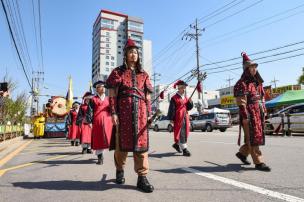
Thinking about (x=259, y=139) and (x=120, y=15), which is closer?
(x=259, y=139)

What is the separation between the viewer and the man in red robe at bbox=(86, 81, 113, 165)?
6.57 m

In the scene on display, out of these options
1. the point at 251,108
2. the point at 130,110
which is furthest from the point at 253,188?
the point at 251,108

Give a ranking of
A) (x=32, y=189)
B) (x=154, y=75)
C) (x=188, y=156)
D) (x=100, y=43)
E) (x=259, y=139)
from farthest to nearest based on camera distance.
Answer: (x=100, y=43), (x=154, y=75), (x=188, y=156), (x=259, y=139), (x=32, y=189)

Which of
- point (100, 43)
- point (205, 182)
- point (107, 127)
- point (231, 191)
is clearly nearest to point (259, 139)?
point (205, 182)

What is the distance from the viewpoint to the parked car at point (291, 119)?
16.2 meters

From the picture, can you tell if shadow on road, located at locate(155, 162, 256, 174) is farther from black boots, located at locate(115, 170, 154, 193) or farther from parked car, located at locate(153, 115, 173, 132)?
parked car, located at locate(153, 115, 173, 132)

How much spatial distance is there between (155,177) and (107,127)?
90.5 inches

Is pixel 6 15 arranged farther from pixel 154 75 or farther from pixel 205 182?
pixel 154 75

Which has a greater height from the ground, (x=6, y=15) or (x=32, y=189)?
Result: (x=6, y=15)

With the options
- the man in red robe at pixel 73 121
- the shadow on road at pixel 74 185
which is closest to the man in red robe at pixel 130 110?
the shadow on road at pixel 74 185

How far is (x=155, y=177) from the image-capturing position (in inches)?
187

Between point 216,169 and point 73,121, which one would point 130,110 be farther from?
point 73,121

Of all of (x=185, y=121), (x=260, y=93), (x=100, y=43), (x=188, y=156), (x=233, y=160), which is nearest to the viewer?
(x=260, y=93)

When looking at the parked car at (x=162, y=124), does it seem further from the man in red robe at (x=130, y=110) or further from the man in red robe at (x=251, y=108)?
the man in red robe at (x=130, y=110)
